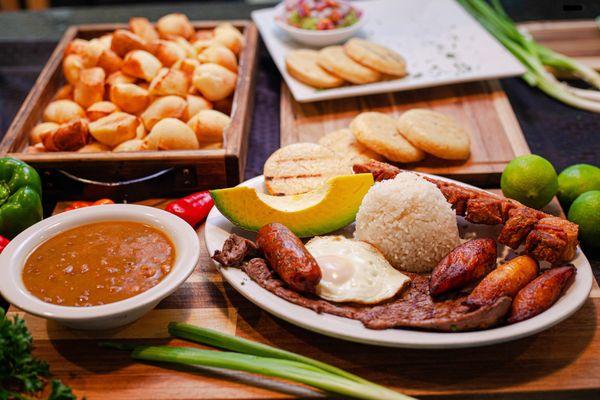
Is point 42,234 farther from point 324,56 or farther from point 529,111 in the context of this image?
point 529,111

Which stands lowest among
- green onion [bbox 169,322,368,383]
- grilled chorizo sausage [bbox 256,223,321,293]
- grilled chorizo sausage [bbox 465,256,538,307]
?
green onion [bbox 169,322,368,383]

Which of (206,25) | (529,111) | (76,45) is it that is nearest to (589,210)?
(529,111)

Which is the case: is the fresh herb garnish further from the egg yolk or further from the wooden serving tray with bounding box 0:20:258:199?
the wooden serving tray with bounding box 0:20:258:199

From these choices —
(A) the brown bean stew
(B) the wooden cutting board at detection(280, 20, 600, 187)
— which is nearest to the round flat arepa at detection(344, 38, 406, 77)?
(B) the wooden cutting board at detection(280, 20, 600, 187)

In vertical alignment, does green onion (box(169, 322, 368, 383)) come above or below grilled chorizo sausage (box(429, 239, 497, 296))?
below

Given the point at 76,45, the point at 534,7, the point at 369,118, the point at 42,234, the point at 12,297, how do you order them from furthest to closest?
the point at 534,7, the point at 76,45, the point at 369,118, the point at 42,234, the point at 12,297

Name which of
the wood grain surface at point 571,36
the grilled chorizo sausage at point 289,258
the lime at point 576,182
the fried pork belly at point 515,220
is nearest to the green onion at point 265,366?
the grilled chorizo sausage at point 289,258

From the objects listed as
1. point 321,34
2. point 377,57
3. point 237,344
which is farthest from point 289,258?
point 321,34
